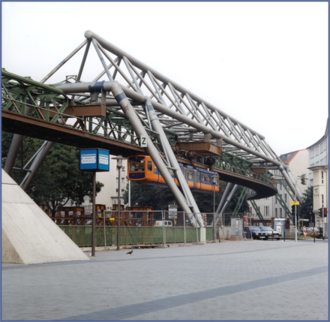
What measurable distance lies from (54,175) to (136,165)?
13521 millimetres

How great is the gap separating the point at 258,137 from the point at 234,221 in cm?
3494

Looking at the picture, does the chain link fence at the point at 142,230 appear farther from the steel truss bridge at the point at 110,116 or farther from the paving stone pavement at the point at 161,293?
the paving stone pavement at the point at 161,293

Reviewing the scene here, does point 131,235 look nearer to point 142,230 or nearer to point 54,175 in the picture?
point 142,230

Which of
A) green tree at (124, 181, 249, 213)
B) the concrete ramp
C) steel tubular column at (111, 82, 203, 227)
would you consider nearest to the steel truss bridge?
steel tubular column at (111, 82, 203, 227)

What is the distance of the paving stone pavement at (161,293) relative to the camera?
775 cm

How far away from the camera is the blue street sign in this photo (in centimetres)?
2168

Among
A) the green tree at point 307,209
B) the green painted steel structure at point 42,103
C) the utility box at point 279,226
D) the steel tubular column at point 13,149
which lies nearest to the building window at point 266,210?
the green tree at point 307,209

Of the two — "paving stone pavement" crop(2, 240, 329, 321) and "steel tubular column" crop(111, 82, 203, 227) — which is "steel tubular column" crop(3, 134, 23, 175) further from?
"paving stone pavement" crop(2, 240, 329, 321)

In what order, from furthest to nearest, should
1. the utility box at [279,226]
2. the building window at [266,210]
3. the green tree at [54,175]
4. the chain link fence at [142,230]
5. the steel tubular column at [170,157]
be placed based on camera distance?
the building window at [266,210]
the utility box at [279,226]
the green tree at [54,175]
the steel tubular column at [170,157]
the chain link fence at [142,230]

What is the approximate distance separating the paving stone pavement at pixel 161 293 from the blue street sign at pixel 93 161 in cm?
675

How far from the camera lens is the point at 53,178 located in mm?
47906

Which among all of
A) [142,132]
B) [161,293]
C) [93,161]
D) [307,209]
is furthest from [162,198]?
[161,293]

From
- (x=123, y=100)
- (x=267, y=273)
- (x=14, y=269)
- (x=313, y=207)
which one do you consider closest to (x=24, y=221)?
(x=14, y=269)

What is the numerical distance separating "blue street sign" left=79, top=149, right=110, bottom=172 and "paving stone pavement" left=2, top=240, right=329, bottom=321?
6.75 metres
